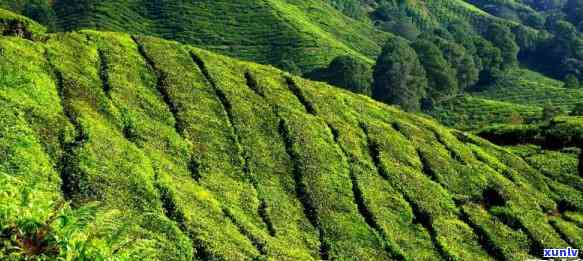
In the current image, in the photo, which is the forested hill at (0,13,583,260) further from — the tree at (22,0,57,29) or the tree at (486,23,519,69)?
the tree at (486,23,519,69)

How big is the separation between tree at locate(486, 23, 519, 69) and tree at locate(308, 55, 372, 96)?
214 feet

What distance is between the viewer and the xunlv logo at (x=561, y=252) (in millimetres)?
45666

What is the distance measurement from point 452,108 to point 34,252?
132 m

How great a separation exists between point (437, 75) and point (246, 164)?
4429 inches

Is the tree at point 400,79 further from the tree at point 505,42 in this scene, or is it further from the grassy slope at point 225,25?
the tree at point 505,42

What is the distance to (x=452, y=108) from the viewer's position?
135 meters

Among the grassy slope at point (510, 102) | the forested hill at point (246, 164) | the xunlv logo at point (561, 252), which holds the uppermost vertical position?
the forested hill at point (246, 164)

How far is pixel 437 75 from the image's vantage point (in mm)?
148125

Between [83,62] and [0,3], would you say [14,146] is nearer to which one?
[83,62]

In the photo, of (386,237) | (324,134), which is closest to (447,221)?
(386,237)

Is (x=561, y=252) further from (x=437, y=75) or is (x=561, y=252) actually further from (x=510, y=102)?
(x=510, y=102)

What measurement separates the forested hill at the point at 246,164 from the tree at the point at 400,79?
237 ft

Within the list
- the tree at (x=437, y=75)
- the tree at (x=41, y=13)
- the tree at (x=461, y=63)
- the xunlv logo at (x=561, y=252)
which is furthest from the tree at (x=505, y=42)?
the xunlv logo at (x=561, y=252)

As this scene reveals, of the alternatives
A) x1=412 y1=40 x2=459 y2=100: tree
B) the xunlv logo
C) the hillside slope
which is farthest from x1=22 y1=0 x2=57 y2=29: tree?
the xunlv logo
